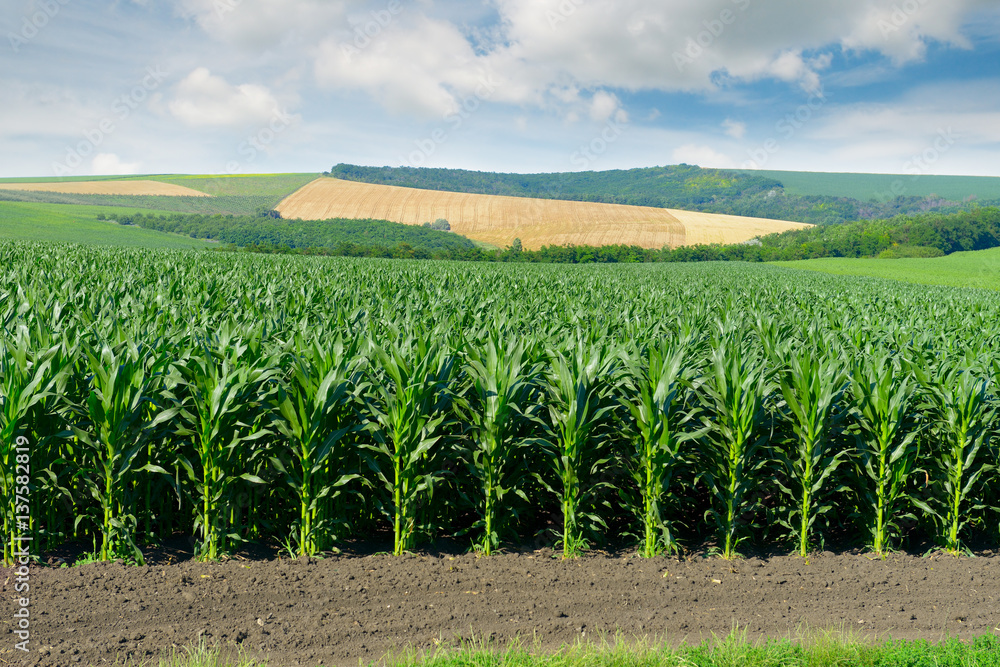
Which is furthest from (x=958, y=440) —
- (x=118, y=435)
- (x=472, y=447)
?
(x=118, y=435)

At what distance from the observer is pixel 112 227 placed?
80562 millimetres

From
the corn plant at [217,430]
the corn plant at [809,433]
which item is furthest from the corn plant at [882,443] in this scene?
the corn plant at [217,430]

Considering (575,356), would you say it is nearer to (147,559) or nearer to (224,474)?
(224,474)

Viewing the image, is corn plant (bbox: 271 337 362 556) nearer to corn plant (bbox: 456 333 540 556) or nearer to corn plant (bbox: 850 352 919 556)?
corn plant (bbox: 456 333 540 556)

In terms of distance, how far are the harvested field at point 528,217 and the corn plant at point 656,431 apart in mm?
82669

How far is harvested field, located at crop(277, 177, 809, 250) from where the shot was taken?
9111 centimetres

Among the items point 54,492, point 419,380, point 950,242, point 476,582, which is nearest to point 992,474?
point 476,582

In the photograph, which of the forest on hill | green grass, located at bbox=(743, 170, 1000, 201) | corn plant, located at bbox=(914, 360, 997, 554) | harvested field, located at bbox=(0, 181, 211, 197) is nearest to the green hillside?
harvested field, located at bbox=(0, 181, 211, 197)

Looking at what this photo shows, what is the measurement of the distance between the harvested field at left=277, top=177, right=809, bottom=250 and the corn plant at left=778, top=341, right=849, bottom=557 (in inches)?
3248

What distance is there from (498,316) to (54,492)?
5445mm

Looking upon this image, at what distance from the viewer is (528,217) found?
10206 cm

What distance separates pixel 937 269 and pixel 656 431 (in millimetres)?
65824

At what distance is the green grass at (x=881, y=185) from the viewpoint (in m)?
144

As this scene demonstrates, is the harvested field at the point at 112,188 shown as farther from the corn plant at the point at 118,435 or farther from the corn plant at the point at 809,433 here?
the corn plant at the point at 809,433
